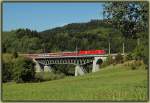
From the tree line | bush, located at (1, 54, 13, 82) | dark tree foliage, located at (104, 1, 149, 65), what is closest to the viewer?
bush, located at (1, 54, 13, 82)

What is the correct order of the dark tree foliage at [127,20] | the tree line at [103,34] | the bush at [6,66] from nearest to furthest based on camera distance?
the bush at [6,66] → the tree line at [103,34] → the dark tree foliage at [127,20]

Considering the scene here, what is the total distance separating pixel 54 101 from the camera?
8.42 meters

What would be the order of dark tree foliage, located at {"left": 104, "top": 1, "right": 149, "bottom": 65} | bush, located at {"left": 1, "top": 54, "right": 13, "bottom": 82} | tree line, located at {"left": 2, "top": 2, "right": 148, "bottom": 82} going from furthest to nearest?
dark tree foliage, located at {"left": 104, "top": 1, "right": 149, "bottom": 65}
tree line, located at {"left": 2, "top": 2, "right": 148, "bottom": 82}
bush, located at {"left": 1, "top": 54, "right": 13, "bottom": 82}

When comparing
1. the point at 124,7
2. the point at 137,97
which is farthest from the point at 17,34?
the point at 124,7

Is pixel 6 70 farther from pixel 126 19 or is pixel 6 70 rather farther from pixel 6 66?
pixel 126 19

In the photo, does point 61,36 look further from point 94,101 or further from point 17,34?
point 94,101

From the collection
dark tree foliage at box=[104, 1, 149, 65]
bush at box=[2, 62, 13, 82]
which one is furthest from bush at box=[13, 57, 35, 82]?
dark tree foliage at box=[104, 1, 149, 65]

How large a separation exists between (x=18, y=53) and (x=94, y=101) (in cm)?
214

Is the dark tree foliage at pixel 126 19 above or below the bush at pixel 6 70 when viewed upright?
above

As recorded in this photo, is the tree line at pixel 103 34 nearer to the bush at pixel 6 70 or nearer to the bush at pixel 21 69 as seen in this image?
the bush at pixel 6 70

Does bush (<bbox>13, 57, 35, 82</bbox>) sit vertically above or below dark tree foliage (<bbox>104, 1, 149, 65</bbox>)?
below

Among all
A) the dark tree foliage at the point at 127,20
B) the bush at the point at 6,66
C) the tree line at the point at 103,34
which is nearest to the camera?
the bush at the point at 6,66

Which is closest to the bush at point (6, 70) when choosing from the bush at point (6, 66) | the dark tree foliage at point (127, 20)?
the bush at point (6, 66)

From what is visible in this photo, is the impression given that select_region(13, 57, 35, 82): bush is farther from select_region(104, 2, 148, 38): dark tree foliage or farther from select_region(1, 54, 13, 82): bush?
select_region(104, 2, 148, 38): dark tree foliage
